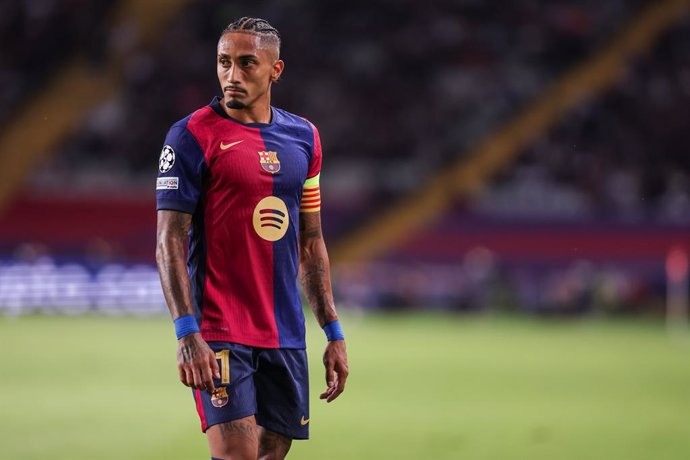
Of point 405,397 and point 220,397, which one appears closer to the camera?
point 220,397

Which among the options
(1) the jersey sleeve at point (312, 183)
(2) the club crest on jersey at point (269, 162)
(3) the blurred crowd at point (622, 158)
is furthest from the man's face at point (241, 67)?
(3) the blurred crowd at point (622, 158)

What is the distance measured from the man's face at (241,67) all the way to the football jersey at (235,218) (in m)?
0.11

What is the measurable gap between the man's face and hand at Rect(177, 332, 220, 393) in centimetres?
107

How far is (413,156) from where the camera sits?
97.9 feet

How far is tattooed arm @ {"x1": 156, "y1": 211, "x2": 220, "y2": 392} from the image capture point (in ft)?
15.2

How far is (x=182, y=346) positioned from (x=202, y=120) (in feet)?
3.25

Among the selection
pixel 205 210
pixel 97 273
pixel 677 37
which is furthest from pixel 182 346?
pixel 677 37

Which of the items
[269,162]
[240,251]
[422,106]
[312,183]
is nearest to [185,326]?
[240,251]

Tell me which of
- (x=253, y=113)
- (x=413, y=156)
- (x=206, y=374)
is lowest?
(x=206, y=374)

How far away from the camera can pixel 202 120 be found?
4980mm

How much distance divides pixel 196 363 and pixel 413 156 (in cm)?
2543

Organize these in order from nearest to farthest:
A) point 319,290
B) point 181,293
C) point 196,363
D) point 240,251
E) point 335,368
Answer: point 196,363 → point 181,293 → point 240,251 → point 335,368 → point 319,290

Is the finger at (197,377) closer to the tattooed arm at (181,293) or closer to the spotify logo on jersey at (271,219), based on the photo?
the tattooed arm at (181,293)

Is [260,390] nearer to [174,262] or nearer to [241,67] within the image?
[174,262]
